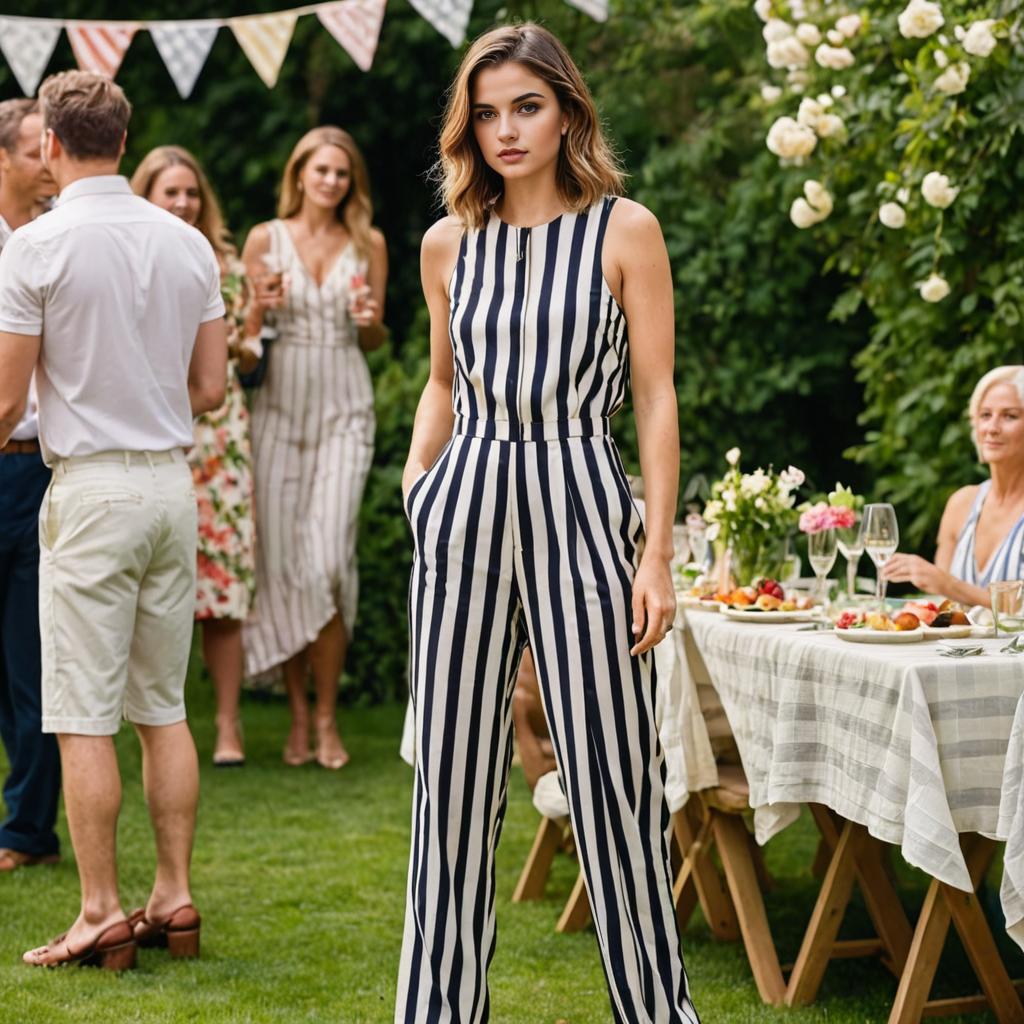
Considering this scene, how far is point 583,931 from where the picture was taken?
418cm

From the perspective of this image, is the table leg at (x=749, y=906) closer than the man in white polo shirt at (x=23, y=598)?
Yes

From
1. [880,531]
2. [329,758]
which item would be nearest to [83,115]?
[880,531]

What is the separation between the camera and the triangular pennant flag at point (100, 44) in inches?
264

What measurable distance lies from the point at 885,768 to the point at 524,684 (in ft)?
4.94

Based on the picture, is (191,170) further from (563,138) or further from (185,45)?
(563,138)

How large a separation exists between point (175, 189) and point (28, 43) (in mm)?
1427

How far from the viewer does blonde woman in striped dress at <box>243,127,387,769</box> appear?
6.22m

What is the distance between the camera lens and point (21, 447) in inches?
171

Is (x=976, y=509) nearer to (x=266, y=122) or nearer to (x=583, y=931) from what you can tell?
(x=583, y=931)

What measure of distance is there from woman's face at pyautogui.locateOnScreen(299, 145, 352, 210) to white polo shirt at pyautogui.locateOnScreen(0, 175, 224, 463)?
252cm

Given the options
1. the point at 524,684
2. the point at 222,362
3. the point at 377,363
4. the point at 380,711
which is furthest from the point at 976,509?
the point at 377,363

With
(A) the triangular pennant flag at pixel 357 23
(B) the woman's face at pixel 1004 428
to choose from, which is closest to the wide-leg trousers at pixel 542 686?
(B) the woman's face at pixel 1004 428

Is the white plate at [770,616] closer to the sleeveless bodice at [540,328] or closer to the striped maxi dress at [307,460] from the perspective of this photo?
the sleeveless bodice at [540,328]

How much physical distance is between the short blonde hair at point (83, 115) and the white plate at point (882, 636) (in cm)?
179
